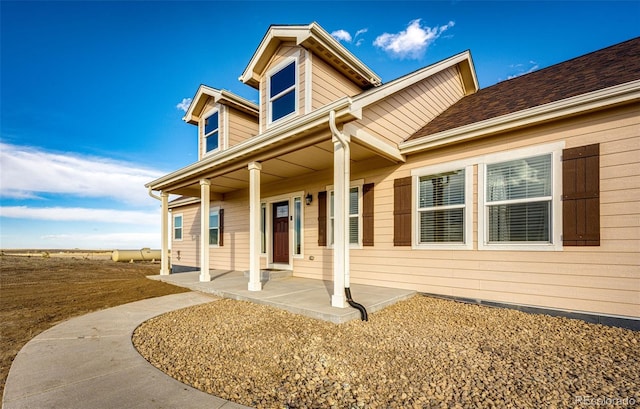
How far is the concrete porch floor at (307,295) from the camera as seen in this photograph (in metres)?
4.11

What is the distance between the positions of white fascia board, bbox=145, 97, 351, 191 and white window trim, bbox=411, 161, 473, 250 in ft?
7.58

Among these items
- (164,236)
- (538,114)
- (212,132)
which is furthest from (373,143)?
(164,236)

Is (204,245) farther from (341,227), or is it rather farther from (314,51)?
(314,51)

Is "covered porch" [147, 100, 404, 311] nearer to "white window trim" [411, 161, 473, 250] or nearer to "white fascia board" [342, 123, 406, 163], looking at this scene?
"white fascia board" [342, 123, 406, 163]

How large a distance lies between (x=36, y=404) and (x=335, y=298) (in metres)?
3.21

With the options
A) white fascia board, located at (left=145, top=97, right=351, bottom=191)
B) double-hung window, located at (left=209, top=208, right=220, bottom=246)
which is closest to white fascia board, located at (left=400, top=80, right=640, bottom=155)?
white fascia board, located at (left=145, top=97, right=351, bottom=191)

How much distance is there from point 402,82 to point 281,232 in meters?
5.07

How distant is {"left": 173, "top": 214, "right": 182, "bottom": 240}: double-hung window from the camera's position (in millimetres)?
12625

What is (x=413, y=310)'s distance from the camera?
4508 millimetres

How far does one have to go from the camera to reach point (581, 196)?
3846 mm

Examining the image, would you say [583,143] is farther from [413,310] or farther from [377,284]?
[377,284]

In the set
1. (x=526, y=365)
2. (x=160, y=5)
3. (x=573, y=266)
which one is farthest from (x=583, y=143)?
(x=160, y=5)

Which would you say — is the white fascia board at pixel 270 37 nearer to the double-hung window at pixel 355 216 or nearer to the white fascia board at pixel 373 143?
the white fascia board at pixel 373 143

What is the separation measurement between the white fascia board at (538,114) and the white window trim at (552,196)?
41 cm
